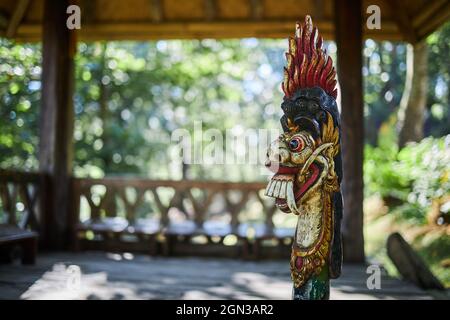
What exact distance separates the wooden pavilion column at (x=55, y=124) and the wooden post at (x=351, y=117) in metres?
3.97

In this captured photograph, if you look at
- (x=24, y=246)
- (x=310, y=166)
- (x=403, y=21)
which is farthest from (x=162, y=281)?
(x=403, y=21)

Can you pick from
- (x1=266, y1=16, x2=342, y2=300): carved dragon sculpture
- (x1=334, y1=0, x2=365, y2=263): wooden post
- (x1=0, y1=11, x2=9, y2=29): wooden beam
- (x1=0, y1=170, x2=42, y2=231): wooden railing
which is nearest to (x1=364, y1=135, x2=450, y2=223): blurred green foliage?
(x1=334, y1=0, x2=365, y2=263): wooden post

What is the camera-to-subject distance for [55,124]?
6.61 metres

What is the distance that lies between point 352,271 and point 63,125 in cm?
452

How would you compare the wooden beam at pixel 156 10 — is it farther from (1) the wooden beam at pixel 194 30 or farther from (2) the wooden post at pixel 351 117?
(2) the wooden post at pixel 351 117

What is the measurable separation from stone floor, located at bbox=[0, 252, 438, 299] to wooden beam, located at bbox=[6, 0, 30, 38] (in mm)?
3753

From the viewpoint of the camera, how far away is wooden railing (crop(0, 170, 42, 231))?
598cm

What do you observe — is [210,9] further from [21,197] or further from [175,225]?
[21,197]

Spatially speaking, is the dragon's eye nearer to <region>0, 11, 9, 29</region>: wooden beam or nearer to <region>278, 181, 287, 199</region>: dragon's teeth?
<region>278, 181, 287, 199</region>: dragon's teeth

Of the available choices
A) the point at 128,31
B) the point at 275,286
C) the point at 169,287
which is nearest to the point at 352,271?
the point at 275,286

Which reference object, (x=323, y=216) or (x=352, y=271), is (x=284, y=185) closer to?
(x=323, y=216)
